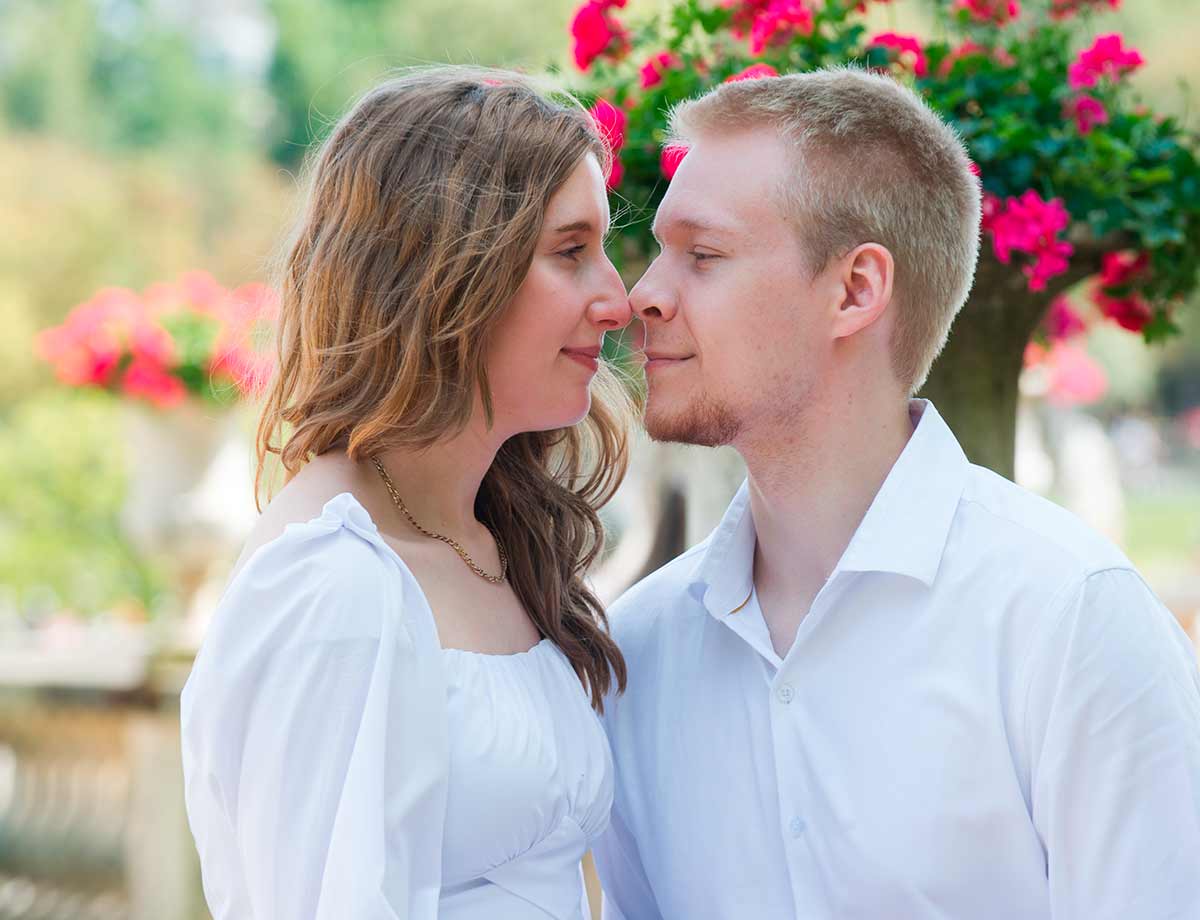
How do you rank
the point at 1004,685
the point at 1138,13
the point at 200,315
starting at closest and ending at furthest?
the point at 1004,685 → the point at 200,315 → the point at 1138,13

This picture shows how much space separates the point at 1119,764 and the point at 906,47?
1.28 meters

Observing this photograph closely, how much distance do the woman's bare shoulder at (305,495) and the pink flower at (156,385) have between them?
11.1ft

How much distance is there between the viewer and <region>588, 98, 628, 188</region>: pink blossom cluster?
7.51 feet

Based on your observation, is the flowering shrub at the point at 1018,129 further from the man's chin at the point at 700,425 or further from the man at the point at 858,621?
the man's chin at the point at 700,425

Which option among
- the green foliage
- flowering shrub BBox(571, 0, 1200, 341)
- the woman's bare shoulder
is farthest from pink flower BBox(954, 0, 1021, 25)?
the green foliage

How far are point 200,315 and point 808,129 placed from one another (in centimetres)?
385

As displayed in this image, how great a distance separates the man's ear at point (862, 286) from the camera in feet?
6.46

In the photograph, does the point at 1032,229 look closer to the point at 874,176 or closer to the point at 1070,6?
the point at 874,176

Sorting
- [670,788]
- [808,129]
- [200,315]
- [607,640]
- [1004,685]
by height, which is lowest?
[200,315]

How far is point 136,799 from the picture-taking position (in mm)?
5023

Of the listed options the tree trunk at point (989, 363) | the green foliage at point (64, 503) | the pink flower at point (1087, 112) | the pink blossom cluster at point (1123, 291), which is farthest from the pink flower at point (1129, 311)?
the green foliage at point (64, 503)

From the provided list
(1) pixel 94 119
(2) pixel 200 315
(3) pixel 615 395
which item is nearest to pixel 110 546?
(2) pixel 200 315

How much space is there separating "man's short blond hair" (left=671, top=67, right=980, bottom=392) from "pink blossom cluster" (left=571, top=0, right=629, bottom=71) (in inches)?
24.7

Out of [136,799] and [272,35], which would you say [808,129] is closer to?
[136,799]
